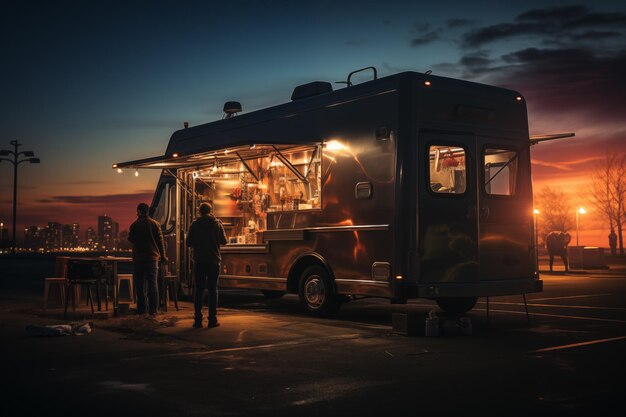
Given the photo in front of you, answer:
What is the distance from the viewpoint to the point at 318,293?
12.6m

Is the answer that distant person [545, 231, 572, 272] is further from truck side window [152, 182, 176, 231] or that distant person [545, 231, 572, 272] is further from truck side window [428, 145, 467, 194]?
truck side window [428, 145, 467, 194]

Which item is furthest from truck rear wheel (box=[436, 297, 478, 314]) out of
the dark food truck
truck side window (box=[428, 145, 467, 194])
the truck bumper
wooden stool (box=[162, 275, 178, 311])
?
wooden stool (box=[162, 275, 178, 311])

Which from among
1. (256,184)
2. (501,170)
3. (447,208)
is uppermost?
(256,184)

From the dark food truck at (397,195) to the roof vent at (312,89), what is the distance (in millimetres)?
29

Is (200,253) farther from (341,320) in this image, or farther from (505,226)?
(505,226)

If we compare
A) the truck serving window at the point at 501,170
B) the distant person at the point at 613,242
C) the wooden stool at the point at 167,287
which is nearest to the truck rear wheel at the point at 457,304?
the truck serving window at the point at 501,170

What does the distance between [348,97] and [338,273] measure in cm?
282

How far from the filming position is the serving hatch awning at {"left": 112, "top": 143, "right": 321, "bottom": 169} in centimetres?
1340

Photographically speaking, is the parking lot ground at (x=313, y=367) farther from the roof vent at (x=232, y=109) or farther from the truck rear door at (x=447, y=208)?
the roof vent at (x=232, y=109)

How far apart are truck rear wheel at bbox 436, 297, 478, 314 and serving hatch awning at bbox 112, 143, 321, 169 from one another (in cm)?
342

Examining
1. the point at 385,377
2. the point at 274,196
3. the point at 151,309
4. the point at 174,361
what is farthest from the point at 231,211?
the point at 385,377

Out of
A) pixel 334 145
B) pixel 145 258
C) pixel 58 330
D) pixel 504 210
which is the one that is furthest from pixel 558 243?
pixel 58 330

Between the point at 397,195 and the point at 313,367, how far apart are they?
3.95 m

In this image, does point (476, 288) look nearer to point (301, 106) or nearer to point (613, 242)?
point (301, 106)
